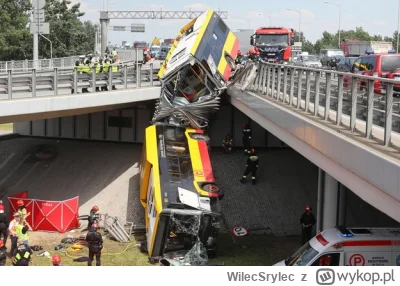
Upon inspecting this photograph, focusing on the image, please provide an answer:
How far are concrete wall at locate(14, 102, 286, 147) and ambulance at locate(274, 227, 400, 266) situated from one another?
1701cm

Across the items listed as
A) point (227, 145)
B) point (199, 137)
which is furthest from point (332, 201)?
point (227, 145)

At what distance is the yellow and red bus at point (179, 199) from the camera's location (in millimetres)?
16672

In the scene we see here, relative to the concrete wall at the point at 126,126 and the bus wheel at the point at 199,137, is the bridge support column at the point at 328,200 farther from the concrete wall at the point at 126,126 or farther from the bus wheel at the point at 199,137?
the concrete wall at the point at 126,126

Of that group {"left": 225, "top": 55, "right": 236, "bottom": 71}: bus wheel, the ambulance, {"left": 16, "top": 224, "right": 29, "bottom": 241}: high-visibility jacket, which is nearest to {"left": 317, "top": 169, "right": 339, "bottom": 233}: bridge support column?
the ambulance

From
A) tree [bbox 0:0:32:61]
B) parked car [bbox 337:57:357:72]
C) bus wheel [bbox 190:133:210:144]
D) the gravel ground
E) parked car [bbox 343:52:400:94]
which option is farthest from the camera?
tree [bbox 0:0:32:61]

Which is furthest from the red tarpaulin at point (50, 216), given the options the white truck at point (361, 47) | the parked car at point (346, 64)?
the white truck at point (361, 47)

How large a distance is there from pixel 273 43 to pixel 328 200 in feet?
82.4

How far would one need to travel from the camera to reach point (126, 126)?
31344 millimetres

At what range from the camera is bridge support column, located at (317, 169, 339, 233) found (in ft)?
51.0

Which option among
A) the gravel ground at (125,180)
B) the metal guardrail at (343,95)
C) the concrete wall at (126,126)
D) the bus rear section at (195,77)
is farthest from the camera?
the concrete wall at (126,126)

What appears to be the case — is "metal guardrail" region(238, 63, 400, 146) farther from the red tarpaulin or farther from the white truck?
the white truck

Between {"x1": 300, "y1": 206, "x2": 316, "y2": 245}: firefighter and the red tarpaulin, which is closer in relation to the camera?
{"x1": 300, "y1": 206, "x2": 316, "y2": 245}: firefighter

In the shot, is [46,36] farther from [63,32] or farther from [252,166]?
[252,166]

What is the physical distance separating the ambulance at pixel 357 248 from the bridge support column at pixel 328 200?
3.15 metres
